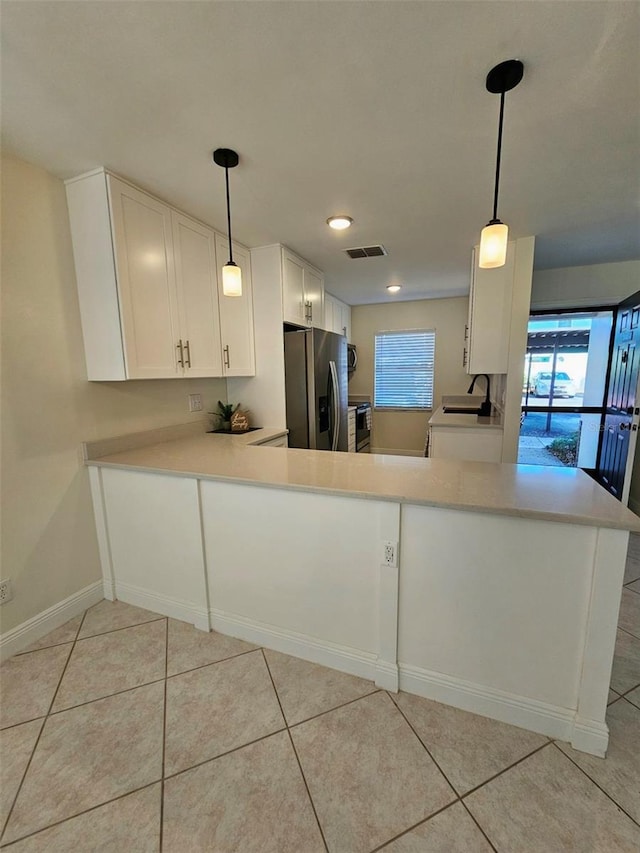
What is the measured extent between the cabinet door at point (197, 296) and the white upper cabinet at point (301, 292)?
606 mm

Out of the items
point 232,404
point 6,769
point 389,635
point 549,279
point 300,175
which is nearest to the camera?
point 6,769

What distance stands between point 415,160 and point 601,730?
2482 mm

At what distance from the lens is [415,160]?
1.70 meters

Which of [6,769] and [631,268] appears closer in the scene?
[6,769]

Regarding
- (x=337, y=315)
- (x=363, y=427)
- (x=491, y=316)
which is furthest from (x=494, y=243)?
(x=363, y=427)

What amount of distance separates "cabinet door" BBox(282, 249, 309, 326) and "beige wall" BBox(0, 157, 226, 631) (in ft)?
4.84

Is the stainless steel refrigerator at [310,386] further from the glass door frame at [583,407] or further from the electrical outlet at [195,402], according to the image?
the glass door frame at [583,407]

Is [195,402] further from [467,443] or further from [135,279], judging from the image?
[467,443]

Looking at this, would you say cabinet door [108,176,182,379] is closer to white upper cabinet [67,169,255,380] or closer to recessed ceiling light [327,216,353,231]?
white upper cabinet [67,169,255,380]

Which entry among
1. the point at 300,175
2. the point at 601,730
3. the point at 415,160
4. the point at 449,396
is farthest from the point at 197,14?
the point at 449,396

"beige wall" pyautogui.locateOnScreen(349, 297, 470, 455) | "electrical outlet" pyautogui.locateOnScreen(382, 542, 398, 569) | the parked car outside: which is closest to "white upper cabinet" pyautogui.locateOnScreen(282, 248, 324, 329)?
"beige wall" pyautogui.locateOnScreen(349, 297, 470, 455)

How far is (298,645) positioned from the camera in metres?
1.68

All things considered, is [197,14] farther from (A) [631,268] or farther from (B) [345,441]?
(A) [631,268]

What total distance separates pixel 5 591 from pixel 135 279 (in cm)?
174
